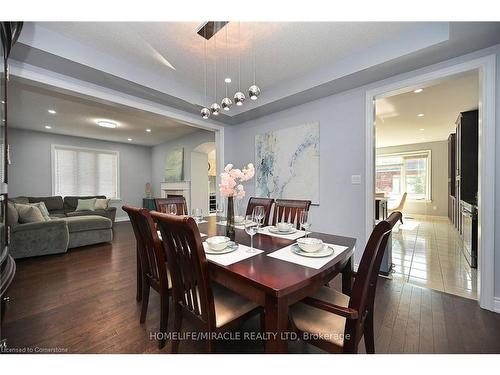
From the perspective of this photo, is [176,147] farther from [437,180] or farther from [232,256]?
[437,180]

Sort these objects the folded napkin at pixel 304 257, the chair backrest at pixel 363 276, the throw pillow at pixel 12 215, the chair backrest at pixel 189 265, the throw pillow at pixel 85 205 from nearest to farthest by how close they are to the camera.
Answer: the chair backrest at pixel 363 276
the chair backrest at pixel 189 265
the folded napkin at pixel 304 257
the throw pillow at pixel 12 215
the throw pillow at pixel 85 205

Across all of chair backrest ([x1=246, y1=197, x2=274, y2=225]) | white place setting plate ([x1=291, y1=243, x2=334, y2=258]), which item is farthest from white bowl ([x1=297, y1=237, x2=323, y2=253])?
chair backrest ([x1=246, y1=197, x2=274, y2=225])

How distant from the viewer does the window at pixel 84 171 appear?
569 centimetres

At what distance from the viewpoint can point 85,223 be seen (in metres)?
3.72

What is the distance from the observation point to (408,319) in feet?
5.62

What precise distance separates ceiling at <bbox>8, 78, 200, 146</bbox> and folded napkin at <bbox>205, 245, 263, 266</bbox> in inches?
104

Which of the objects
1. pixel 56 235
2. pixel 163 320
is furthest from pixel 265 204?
pixel 56 235

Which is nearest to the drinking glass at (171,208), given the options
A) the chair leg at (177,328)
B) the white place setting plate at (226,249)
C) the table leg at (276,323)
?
the white place setting plate at (226,249)

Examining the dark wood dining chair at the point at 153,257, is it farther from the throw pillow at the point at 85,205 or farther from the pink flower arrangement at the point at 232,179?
the throw pillow at the point at 85,205

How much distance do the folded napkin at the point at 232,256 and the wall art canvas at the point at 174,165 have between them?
4936 mm

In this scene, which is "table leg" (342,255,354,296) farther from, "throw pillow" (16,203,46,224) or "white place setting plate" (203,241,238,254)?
"throw pillow" (16,203,46,224)

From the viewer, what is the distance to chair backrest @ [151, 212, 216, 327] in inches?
39.7
